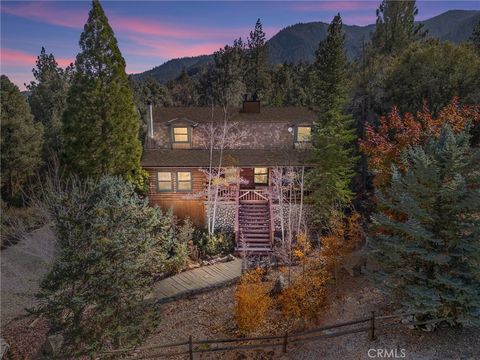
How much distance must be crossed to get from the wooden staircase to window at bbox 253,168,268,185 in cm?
177

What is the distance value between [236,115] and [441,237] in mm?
19237

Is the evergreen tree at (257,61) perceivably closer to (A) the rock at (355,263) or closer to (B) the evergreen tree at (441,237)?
(A) the rock at (355,263)

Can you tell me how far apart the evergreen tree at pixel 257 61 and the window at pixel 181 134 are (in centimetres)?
3511

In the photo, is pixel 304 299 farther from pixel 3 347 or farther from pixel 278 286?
pixel 3 347

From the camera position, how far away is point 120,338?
10.8 m

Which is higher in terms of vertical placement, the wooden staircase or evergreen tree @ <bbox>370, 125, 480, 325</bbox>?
evergreen tree @ <bbox>370, 125, 480, 325</bbox>

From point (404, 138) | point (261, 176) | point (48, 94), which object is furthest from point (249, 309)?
point (48, 94)

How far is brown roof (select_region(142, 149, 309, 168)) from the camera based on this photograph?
77.1 ft

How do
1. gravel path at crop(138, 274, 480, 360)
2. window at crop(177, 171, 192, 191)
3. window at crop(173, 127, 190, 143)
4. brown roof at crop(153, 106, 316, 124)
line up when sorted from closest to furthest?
gravel path at crop(138, 274, 480, 360) < window at crop(177, 171, 192, 191) < window at crop(173, 127, 190, 143) < brown roof at crop(153, 106, 316, 124)

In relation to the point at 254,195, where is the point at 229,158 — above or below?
above

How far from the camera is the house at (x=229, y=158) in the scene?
23.3 meters

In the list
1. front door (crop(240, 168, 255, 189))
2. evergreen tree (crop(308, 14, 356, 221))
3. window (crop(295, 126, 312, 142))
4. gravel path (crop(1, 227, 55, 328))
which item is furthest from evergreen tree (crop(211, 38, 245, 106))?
gravel path (crop(1, 227, 55, 328))

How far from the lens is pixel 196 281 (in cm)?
1814

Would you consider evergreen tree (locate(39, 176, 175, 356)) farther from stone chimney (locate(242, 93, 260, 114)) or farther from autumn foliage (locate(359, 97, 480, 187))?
stone chimney (locate(242, 93, 260, 114))
